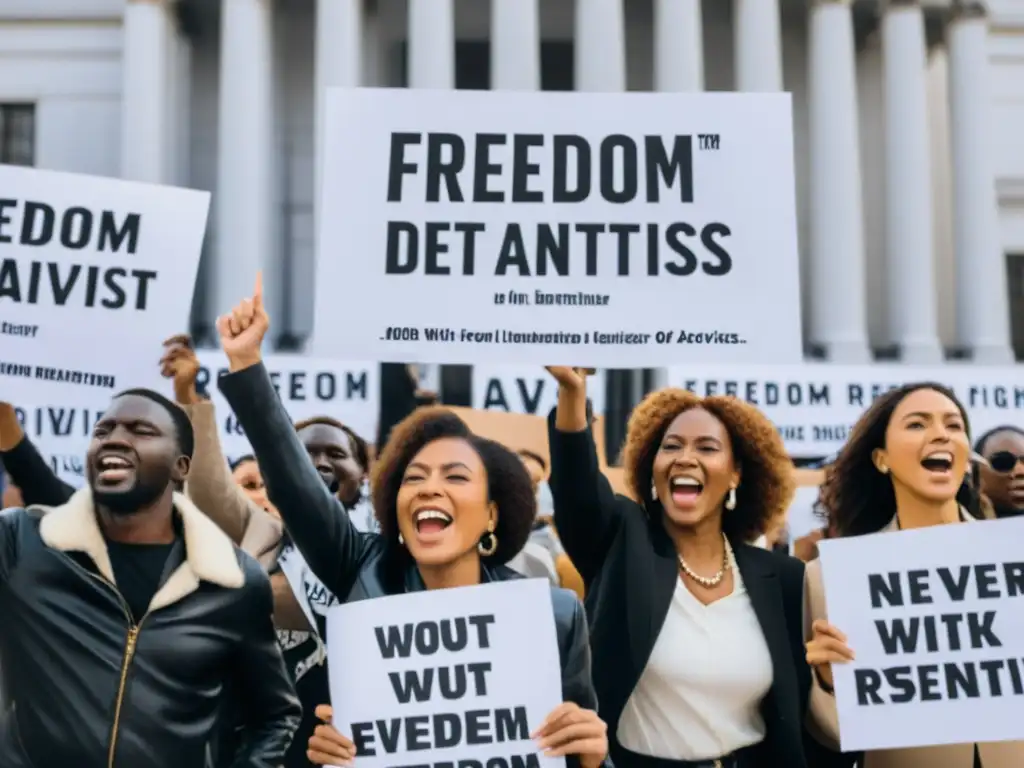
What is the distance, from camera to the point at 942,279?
33406 mm

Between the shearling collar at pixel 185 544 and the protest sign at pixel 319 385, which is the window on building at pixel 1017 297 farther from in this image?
the shearling collar at pixel 185 544

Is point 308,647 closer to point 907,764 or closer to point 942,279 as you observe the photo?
point 907,764

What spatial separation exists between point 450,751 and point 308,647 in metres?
2.24

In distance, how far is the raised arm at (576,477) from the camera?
191 inches

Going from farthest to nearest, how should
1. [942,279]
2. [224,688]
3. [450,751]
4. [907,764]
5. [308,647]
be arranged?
[942,279]
[308,647]
[907,764]
[224,688]
[450,751]

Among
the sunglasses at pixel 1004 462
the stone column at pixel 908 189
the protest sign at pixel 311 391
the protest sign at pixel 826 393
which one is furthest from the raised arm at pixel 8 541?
the stone column at pixel 908 189

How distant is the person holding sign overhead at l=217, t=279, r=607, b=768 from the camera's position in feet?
14.3

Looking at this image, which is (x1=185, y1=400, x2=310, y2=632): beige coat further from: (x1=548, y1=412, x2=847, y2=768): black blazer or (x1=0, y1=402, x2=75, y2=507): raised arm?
(x1=548, y1=412, x2=847, y2=768): black blazer

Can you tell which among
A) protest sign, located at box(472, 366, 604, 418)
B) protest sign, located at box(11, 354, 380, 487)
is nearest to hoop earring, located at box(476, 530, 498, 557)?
protest sign, located at box(11, 354, 380, 487)

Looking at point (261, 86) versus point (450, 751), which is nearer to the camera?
point (450, 751)

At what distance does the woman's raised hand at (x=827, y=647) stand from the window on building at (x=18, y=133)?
3159cm

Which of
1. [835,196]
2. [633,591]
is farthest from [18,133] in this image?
[633,591]

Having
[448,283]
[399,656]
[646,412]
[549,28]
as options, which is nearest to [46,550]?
[399,656]

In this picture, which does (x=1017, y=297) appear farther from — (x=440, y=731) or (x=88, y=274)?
(x=440, y=731)
